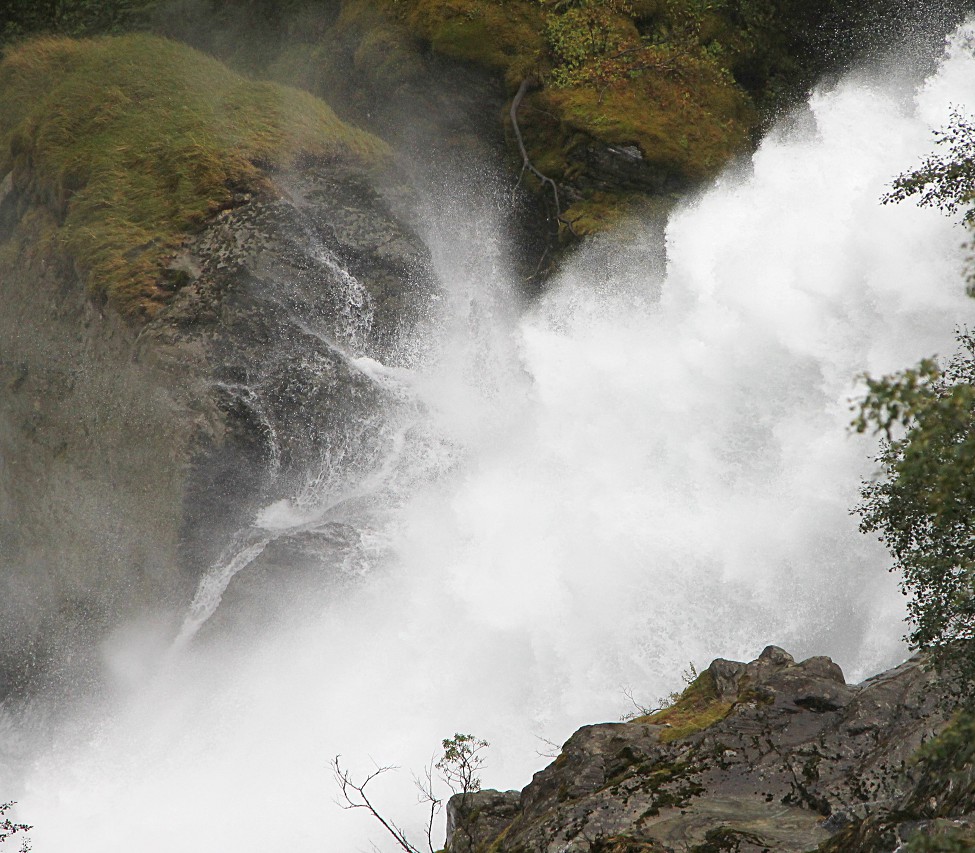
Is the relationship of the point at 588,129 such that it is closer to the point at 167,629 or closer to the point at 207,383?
the point at 207,383

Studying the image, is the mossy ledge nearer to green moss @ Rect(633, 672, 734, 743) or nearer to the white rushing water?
the white rushing water

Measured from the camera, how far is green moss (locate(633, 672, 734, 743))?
293 inches

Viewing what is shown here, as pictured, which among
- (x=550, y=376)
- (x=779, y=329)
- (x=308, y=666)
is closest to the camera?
(x=779, y=329)

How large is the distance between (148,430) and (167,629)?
257cm

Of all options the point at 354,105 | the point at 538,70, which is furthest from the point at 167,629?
the point at 538,70

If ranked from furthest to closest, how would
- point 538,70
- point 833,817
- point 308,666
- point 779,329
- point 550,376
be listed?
1. point 538,70
2. point 550,376
3. point 308,666
4. point 779,329
5. point 833,817

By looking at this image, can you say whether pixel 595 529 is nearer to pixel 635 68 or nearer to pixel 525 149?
pixel 525 149

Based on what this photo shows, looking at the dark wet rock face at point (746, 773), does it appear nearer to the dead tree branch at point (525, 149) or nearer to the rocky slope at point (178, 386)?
the rocky slope at point (178, 386)

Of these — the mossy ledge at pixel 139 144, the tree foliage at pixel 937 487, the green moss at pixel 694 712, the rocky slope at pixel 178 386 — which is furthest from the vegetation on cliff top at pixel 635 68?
the green moss at pixel 694 712

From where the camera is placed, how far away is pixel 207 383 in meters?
11.3

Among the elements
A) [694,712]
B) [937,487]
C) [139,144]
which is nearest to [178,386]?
[139,144]

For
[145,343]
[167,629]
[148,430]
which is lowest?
[167,629]

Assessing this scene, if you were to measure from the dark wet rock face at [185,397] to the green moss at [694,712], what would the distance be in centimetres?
528

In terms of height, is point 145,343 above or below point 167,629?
above
